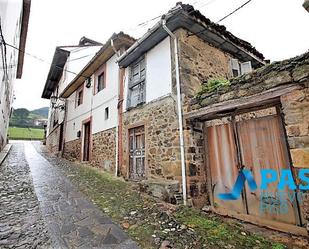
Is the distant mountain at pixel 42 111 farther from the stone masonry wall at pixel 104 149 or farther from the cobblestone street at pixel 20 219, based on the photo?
the cobblestone street at pixel 20 219

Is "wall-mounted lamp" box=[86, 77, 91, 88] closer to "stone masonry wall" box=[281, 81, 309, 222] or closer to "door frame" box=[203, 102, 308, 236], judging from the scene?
"door frame" box=[203, 102, 308, 236]

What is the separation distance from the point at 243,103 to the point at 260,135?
2.72 ft

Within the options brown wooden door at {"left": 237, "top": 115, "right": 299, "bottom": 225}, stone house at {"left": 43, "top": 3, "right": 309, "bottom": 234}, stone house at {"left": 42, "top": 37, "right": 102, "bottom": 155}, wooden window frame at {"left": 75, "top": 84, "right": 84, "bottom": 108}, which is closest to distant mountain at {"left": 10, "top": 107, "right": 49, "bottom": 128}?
stone house at {"left": 42, "top": 37, "right": 102, "bottom": 155}

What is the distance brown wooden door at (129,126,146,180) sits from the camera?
652 centimetres

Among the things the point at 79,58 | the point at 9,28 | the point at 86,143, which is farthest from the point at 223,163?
the point at 79,58

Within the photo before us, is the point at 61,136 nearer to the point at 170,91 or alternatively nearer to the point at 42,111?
the point at 170,91

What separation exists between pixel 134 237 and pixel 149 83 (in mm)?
4677

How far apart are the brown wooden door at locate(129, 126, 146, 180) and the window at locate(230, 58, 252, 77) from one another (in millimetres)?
3847

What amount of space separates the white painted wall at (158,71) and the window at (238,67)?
2.61 metres

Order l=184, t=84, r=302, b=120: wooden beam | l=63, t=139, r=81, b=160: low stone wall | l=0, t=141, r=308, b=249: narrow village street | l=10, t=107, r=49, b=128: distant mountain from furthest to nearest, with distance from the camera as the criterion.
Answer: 1. l=10, t=107, r=49, b=128: distant mountain
2. l=63, t=139, r=81, b=160: low stone wall
3. l=184, t=84, r=302, b=120: wooden beam
4. l=0, t=141, r=308, b=249: narrow village street

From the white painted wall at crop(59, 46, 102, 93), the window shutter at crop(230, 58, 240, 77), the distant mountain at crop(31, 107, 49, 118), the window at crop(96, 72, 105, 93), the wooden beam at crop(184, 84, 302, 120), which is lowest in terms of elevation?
the wooden beam at crop(184, 84, 302, 120)

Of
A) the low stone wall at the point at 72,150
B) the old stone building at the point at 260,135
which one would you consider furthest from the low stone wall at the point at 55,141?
the old stone building at the point at 260,135

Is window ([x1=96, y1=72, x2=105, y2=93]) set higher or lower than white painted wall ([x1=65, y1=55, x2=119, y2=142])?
higher

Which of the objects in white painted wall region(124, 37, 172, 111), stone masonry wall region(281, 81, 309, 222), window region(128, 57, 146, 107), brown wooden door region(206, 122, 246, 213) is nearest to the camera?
stone masonry wall region(281, 81, 309, 222)
